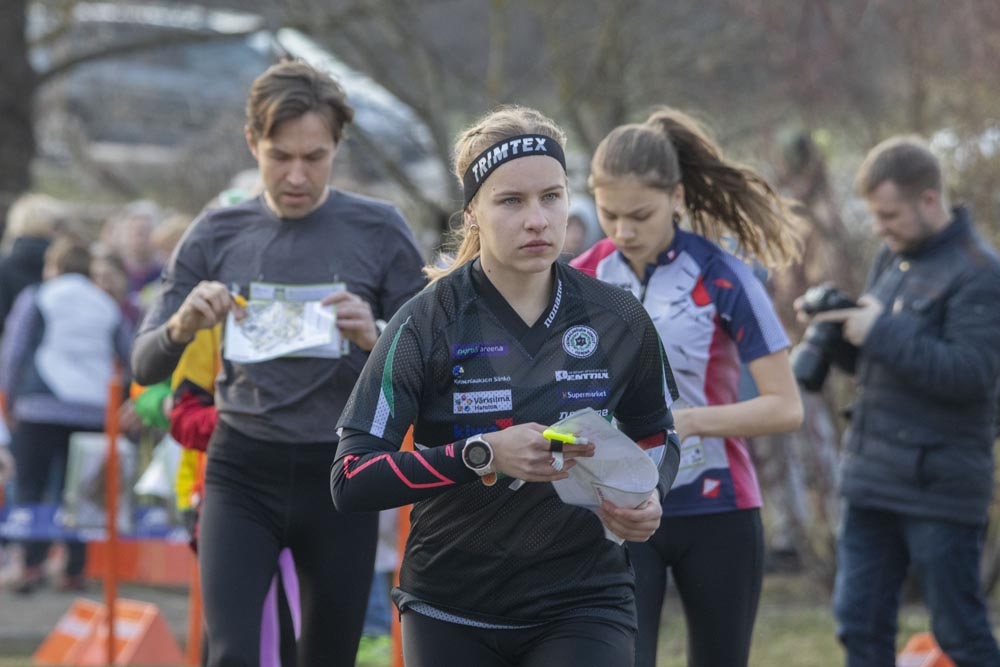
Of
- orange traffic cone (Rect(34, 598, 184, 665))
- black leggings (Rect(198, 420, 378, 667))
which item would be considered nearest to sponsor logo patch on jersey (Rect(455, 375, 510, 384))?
black leggings (Rect(198, 420, 378, 667))

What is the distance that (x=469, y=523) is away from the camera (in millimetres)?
3709

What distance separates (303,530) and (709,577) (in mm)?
1238

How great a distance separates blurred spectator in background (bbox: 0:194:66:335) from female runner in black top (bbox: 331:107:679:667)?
781 cm

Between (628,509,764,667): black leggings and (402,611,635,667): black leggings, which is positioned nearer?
(402,611,635,667): black leggings

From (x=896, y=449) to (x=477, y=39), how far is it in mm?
10156

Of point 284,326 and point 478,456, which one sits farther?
point 284,326

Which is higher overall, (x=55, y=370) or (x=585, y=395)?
(x=55, y=370)

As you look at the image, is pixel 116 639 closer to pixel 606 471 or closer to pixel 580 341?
pixel 580 341

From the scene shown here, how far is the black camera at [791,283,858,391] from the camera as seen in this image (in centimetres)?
604

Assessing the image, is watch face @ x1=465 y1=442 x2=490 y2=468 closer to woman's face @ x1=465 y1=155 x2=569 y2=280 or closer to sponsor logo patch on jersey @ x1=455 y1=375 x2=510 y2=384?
sponsor logo patch on jersey @ x1=455 y1=375 x2=510 y2=384

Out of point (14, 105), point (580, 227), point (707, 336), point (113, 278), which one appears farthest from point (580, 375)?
point (14, 105)

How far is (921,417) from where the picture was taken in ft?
19.6

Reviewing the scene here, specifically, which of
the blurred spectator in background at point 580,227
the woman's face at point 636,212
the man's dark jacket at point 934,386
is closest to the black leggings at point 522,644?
the woman's face at point 636,212

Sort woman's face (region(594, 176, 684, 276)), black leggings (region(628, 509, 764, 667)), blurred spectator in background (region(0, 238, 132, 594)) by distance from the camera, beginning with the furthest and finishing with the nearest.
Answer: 1. blurred spectator in background (region(0, 238, 132, 594))
2. woman's face (region(594, 176, 684, 276))
3. black leggings (region(628, 509, 764, 667))
